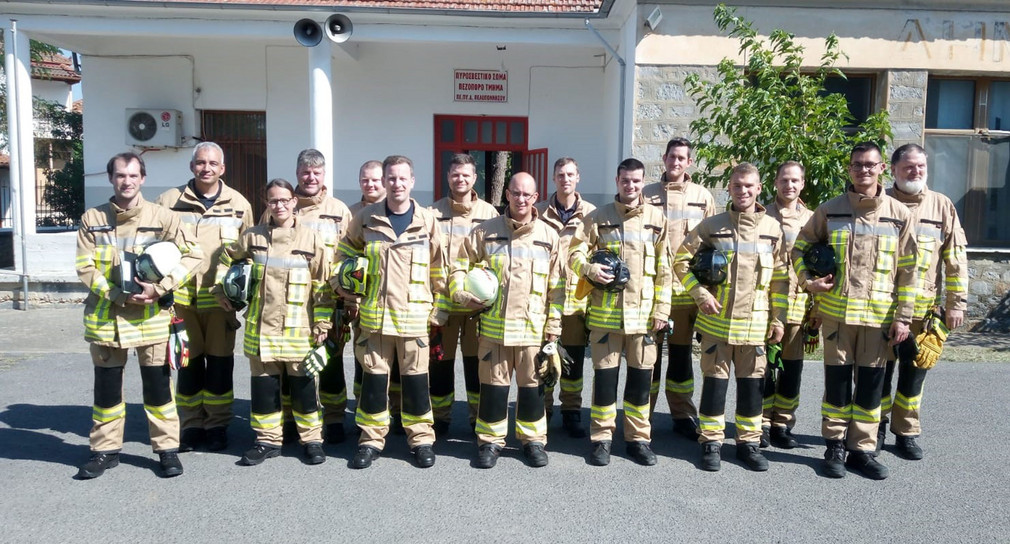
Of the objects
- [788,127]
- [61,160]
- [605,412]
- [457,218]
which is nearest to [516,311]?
[605,412]

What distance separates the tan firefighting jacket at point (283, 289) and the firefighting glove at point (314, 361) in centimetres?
5

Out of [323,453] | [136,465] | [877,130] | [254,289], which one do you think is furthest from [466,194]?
[877,130]

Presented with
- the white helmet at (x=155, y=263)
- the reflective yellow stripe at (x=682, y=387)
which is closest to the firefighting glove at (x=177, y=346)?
the white helmet at (x=155, y=263)

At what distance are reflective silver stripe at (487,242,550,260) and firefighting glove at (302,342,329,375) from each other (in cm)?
128

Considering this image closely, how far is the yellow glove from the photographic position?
5.14m

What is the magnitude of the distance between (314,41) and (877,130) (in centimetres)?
729

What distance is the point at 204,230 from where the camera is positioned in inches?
211

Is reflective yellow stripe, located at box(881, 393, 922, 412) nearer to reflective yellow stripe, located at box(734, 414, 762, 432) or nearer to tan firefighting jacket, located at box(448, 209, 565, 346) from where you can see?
reflective yellow stripe, located at box(734, 414, 762, 432)

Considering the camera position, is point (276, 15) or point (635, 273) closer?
point (635, 273)

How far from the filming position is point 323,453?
5.20 m

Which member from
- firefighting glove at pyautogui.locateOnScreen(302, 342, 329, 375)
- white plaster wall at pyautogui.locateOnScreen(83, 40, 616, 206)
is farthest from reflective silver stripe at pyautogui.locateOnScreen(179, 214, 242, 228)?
white plaster wall at pyautogui.locateOnScreen(83, 40, 616, 206)

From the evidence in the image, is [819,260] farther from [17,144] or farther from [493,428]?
[17,144]

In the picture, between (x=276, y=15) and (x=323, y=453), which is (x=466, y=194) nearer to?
(x=323, y=453)

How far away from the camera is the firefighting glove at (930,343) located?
5.21m
